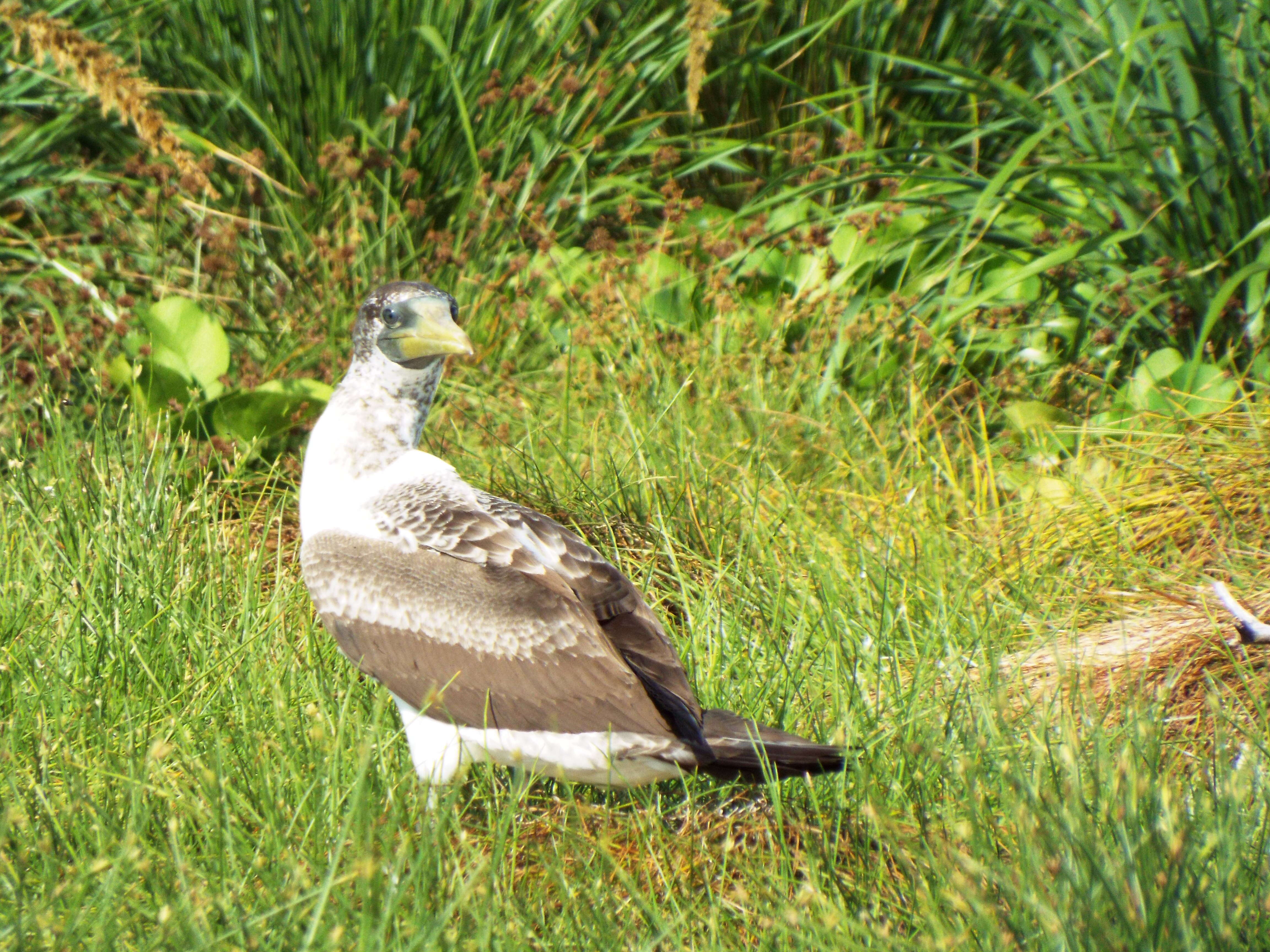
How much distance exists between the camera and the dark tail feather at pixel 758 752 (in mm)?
2592

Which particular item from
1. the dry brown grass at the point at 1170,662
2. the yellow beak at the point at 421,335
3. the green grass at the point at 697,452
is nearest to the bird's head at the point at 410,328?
the yellow beak at the point at 421,335

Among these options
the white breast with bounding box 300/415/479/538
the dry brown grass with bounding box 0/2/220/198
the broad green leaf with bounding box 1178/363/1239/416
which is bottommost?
the broad green leaf with bounding box 1178/363/1239/416

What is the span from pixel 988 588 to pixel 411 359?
1.72 m

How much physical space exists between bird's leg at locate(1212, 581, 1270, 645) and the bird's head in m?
1.94

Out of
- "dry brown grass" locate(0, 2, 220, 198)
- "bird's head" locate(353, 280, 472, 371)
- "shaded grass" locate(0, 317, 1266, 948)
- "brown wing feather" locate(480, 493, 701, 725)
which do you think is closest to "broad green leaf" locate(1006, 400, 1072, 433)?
"shaded grass" locate(0, 317, 1266, 948)

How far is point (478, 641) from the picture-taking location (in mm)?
2998

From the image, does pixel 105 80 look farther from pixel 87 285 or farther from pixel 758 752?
pixel 758 752

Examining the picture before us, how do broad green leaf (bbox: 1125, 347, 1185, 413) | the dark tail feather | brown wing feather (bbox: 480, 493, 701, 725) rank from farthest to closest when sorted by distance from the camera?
broad green leaf (bbox: 1125, 347, 1185, 413), brown wing feather (bbox: 480, 493, 701, 725), the dark tail feather

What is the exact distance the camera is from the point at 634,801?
2.87 m

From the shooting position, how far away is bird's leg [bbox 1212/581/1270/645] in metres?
3.13

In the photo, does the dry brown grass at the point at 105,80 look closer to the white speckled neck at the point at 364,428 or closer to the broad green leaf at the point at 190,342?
the white speckled neck at the point at 364,428

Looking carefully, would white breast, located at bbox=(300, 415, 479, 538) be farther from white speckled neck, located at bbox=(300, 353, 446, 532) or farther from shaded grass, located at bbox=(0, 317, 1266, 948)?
shaded grass, located at bbox=(0, 317, 1266, 948)

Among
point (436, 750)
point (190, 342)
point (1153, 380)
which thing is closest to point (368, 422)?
point (436, 750)

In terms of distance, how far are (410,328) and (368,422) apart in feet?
0.90
